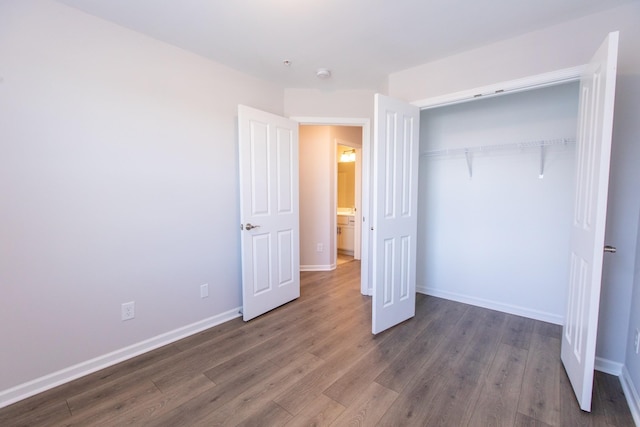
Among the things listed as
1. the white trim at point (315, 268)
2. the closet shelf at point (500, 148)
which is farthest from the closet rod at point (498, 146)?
the white trim at point (315, 268)

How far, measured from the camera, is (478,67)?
7.78 ft

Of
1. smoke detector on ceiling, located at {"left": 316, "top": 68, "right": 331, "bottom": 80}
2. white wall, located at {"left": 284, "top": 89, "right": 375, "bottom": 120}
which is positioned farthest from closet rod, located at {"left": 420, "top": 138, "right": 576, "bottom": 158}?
smoke detector on ceiling, located at {"left": 316, "top": 68, "right": 331, "bottom": 80}

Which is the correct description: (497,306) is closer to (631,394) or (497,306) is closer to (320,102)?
(631,394)

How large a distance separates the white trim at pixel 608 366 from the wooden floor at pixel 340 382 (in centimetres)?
9

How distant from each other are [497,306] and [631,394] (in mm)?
1277

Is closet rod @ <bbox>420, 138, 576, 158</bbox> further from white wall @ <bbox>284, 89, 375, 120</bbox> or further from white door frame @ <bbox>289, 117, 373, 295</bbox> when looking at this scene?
white wall @ <bbox>284, 89, 375, 120</bbox>

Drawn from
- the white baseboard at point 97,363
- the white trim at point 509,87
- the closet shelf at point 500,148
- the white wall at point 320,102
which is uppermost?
the white wall at point 320,102

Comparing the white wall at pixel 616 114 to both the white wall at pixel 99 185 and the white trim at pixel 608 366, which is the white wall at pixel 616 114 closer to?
the white trim at pixel 608 366

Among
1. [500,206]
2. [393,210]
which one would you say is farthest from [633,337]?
[393,210]

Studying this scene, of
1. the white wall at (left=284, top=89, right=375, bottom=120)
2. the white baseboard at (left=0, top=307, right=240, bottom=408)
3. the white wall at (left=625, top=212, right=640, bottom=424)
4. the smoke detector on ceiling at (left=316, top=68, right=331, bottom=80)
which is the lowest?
the white baseboard at (left=0, top=307, right=240, bottom=408)

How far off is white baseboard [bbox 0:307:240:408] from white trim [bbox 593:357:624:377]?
→ 298 cm

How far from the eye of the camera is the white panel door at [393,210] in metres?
2.35

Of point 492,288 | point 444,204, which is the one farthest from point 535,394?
point 444,204

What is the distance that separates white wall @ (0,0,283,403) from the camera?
1.67 metres
